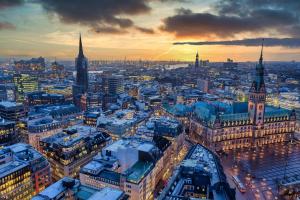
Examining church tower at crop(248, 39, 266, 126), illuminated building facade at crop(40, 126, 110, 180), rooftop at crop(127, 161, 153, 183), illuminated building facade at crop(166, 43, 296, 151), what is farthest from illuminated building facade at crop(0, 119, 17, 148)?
church tower at crop(248, 39, 266, 126)

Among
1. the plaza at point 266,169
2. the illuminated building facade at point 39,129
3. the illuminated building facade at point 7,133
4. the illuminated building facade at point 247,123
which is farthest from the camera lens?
the illuminated building facade at point 247,123

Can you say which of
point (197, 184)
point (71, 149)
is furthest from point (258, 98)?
point (71, 149)

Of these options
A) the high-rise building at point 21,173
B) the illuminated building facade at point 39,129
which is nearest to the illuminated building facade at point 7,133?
the illuminated building facade at point 39,129

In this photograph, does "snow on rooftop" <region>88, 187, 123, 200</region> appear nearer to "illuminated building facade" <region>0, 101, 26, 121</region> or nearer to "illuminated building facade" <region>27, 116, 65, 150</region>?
"illuminated building facade" <region>27, 116, 65, 150</region>

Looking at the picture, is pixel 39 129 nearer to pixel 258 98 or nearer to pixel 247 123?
pixel 247 123

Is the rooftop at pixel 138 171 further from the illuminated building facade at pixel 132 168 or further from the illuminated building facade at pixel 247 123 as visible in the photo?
the illuminated building facade at pixel 247 123

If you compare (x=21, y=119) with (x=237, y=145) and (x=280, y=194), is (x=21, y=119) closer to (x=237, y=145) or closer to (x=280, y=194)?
(x=237, y=145)
